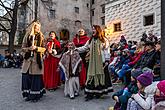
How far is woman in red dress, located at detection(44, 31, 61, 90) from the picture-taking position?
9406mm

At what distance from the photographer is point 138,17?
19328 mm

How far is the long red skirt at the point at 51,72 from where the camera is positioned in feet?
31.1

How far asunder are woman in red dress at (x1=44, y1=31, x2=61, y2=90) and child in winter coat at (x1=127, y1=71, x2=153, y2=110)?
5.05 m

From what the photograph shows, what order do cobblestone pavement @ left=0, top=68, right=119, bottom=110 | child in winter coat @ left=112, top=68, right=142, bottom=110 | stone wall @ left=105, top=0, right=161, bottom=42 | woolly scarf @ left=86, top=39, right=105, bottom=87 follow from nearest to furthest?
child in winter coat @ left=112, top=68, right=142, bottom=110 → cobblestone pavement @ left=0, top=68, right=119, bottom=110 → woolly scarf @ left=86, top=39, right=105, bottom=87 → stone wall @ left=105, top=0, right=161, bottom=42

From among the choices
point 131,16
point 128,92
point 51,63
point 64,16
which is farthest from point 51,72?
point 64,16

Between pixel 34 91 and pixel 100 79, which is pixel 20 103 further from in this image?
pixel 100 79

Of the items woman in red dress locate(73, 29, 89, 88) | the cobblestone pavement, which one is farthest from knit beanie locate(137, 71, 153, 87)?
woman in red dress locate(73, 29, 89, 88)

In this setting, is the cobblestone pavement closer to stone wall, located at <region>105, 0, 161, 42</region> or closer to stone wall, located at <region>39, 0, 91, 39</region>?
stone wall, located at <region>105, 0, 161, 42</region>

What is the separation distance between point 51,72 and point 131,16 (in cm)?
1173

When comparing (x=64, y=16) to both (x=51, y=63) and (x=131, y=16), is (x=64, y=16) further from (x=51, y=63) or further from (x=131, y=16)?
(x=51, y=63)

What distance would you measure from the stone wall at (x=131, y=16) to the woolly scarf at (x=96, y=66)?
9.89m

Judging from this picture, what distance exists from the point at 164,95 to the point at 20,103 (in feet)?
14.8

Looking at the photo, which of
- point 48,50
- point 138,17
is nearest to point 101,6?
point 138,17

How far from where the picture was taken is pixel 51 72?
31.3 ft
